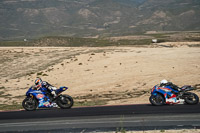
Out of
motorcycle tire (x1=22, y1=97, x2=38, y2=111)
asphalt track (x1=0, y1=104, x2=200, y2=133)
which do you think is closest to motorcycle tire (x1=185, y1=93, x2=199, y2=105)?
asphalt track (x1=0, y1=104, x2=200, y2=133)

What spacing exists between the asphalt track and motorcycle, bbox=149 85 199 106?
54cm

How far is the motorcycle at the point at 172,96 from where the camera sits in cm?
1756

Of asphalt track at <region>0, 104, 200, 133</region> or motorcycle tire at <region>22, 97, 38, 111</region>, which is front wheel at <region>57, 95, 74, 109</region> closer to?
asphalt track at <region>0, 104, 200, 133</region>

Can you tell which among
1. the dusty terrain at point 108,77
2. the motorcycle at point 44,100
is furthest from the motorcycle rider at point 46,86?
the dusty terrain at point 108,77

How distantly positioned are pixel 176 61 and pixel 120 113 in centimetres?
2681

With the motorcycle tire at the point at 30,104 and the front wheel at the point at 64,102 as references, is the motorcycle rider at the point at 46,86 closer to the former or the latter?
the front wheel at the point at 64,102

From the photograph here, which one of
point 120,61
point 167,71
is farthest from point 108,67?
point 167,71

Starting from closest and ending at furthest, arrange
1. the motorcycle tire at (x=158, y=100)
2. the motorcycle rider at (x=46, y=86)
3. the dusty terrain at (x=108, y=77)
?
the motorcycle tire at (x=158, y=100), the motorcycle rider at (x=46, y=86), the dusty terrain at (x=108, y=77)

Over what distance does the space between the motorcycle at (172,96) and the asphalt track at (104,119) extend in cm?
54

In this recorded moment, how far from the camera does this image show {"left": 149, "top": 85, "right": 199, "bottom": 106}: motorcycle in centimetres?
1756

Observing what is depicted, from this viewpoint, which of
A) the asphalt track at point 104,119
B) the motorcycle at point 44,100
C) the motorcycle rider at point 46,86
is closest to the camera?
the asphalt track at point 104,119

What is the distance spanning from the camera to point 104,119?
15.3 meters

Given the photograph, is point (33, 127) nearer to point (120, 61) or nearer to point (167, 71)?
point (167, 71)

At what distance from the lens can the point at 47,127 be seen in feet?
47.5
